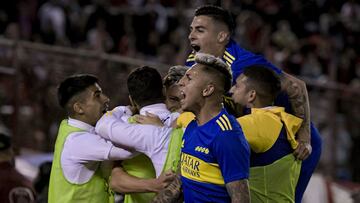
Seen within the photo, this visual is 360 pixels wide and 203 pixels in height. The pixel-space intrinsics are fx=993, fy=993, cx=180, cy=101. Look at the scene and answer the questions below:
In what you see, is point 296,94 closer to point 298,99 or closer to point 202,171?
point 298,99

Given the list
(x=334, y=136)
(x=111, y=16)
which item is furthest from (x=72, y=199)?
(x=111, y=16)

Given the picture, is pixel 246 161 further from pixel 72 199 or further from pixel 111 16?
pixel 111 16

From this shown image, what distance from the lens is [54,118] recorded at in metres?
13.5

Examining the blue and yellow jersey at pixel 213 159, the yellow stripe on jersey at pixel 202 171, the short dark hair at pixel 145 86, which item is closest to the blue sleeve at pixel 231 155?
the blue and yellow jersey at pixel 213 159

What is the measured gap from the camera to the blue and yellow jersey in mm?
5836

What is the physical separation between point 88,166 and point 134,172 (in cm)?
33

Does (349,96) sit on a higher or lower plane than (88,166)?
lower

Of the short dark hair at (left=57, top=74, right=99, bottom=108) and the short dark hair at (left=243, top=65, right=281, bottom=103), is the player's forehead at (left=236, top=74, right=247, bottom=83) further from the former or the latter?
the short dark hair at (left=57, top=74, right=99, bottom=108)

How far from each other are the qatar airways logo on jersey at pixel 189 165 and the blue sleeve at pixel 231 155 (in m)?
0.21

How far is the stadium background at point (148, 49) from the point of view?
13.2 meters

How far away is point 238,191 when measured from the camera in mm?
5824

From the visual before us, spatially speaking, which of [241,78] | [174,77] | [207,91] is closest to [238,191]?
[207,91]

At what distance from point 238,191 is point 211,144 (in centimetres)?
33

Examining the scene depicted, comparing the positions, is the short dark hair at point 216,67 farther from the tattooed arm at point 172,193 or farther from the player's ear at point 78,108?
the player's ear at point 78,108
